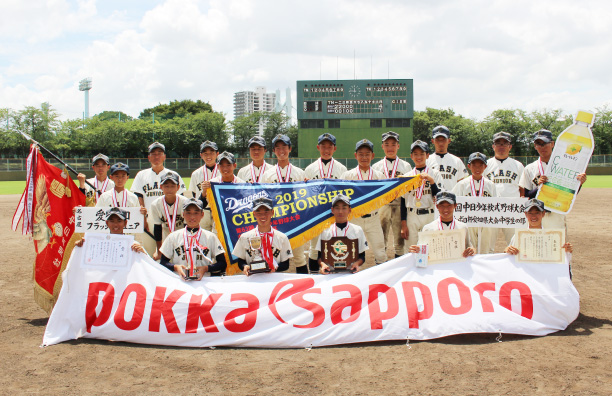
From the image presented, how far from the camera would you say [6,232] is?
1399cm

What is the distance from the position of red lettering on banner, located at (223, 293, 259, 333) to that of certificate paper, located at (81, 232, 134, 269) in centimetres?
145

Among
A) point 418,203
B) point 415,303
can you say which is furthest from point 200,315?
point 418,203

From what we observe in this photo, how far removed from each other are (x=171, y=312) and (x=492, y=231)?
4605 mm

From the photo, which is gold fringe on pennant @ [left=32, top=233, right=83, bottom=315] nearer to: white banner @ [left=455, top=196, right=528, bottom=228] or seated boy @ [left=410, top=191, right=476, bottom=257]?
seated boy @ [left=410, top=191, right=476, bottom=257]

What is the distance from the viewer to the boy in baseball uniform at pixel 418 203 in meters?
7.03

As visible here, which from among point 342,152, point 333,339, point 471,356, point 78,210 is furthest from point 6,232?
point 342,152

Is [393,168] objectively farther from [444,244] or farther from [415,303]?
[415,303]

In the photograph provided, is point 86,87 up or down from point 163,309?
up

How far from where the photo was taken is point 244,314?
17.4 ft

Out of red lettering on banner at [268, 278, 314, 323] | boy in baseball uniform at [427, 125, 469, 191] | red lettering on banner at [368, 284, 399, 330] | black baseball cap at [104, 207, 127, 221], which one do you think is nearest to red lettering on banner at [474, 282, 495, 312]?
red lettering on banner at [368, 284, 399, 330]

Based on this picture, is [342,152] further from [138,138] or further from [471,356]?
[471,356]

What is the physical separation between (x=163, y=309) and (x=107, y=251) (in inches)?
41.8

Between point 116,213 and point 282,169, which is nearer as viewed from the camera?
point 116,213

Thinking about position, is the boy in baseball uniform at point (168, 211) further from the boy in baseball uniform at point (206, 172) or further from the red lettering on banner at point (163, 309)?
the red lettering on banner at point (163, 309)
